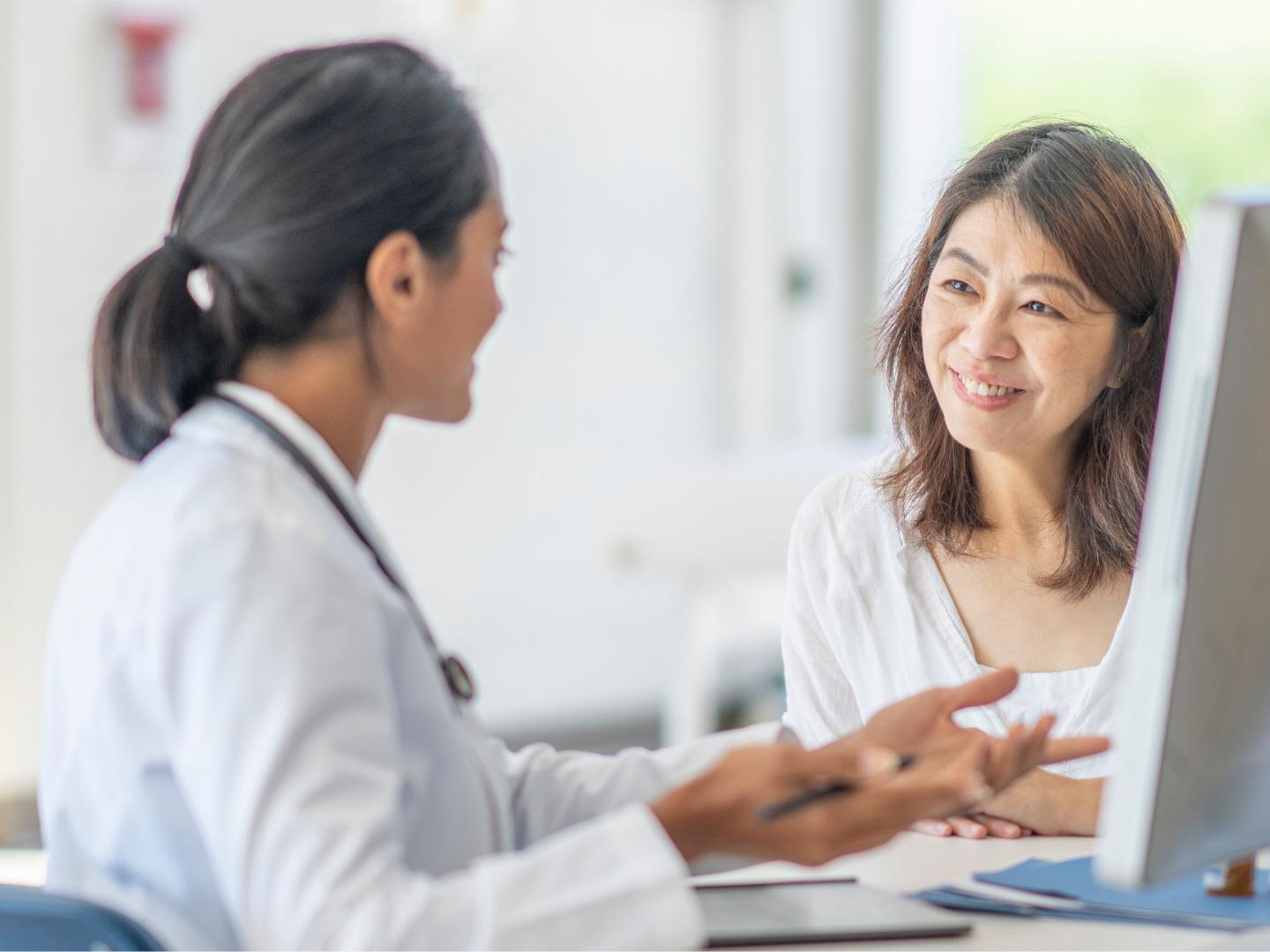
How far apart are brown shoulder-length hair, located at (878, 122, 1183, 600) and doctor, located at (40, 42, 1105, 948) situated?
54cm

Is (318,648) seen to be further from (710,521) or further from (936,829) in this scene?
(710,521)

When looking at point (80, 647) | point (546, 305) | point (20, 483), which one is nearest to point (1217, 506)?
point (80, 647)

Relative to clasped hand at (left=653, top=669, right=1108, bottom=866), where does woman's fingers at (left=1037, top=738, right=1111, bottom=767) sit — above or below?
below

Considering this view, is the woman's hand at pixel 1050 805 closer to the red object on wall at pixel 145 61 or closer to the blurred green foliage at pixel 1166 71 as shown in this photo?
the red object on wall at pixel 145 61

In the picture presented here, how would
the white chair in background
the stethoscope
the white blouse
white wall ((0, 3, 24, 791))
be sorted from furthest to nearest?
the white chair in background
white wall ((0, 3, 24, 791))
the white blouse
the stethoscope

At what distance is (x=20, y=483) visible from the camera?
10.7 ft

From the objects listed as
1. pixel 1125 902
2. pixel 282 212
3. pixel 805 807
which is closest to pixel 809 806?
pixel 805 807

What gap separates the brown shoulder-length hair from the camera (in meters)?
1.56

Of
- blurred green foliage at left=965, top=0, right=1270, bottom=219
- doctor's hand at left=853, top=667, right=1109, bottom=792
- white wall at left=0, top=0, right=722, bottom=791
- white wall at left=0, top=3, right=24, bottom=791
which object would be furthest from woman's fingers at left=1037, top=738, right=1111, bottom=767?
blurred green foliage at left=965, top=0, right=1270, bottom=219

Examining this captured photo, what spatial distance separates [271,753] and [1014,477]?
1.02 metres

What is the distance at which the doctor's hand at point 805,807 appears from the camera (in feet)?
3.04

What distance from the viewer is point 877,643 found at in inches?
63.9

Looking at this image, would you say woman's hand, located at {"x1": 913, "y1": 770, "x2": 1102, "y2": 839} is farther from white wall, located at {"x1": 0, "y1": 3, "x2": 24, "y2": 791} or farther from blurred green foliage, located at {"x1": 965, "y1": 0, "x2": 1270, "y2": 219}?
blurred green foliage, located at {"x1": 965, "y1": 0, "x2": 1270, "y2": 219}

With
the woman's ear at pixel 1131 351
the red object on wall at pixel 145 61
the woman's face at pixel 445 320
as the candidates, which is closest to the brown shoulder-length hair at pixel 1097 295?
the woman's ear at pixel 1131 351
